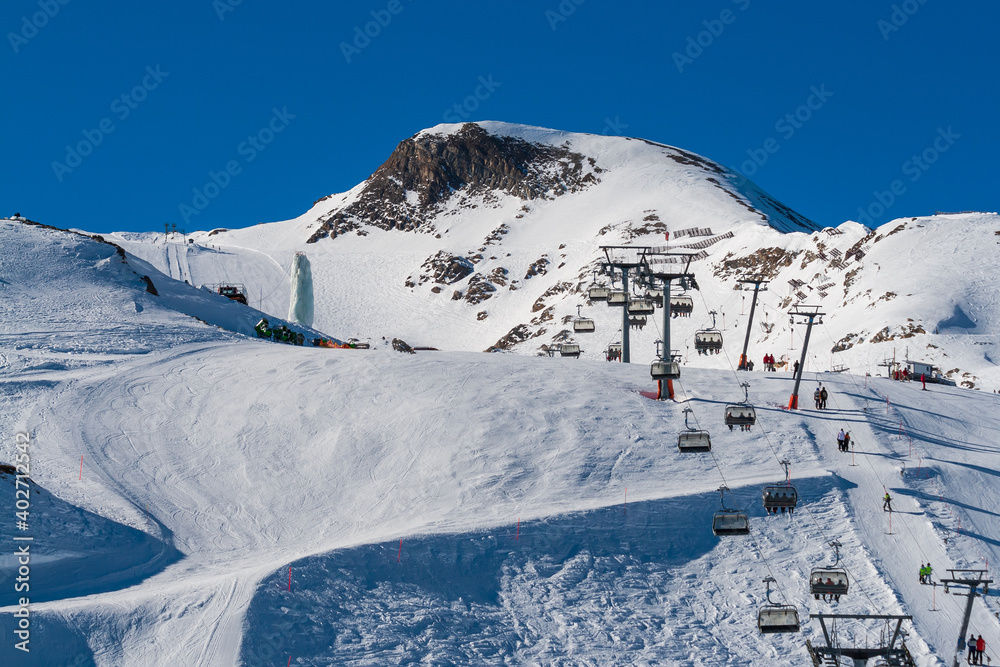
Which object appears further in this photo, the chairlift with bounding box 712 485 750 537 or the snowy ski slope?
the chairlift with bounding box 712 485 750 537

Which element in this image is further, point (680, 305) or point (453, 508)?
point (680, 305)

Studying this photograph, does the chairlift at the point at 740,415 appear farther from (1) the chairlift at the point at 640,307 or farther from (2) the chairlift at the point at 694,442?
(1) the chairlift at the point at 640,307

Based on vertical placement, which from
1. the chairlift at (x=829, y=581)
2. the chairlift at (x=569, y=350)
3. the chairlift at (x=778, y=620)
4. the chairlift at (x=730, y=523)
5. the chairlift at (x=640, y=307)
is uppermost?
the chairlift at (x=640, y=307)

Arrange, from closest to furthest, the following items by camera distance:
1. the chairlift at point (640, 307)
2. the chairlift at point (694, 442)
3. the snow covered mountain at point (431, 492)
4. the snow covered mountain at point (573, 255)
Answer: the snow covered mountain at point (431, 492) → the chairlift at point (694, 442) → the chairlift at point (640, 307) → the snow covered mountain at point (573, 255)

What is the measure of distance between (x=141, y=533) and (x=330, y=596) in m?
7.10

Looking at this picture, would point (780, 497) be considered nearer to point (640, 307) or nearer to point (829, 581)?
point (829, 581)

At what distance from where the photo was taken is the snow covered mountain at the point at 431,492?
27.3m

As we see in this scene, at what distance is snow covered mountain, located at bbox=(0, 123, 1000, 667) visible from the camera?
2730 centimetres

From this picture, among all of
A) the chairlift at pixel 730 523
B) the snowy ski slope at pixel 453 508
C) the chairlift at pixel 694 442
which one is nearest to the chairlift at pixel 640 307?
the snowy ski slope at pixel 453 508

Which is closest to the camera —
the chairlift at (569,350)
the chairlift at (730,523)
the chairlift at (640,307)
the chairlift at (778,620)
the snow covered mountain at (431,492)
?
the chairlift at (778,620)

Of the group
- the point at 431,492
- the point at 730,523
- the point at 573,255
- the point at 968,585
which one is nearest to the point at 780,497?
the point at 730,523

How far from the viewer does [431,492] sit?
34.7 metres

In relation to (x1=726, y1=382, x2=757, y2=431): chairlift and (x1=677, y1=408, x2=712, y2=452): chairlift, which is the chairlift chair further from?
(x1=677, y1=408, x2=712, y2=452): chairlift

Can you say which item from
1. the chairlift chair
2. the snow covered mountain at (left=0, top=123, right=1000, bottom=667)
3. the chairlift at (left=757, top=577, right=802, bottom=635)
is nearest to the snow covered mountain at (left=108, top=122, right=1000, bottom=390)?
the snow covered mountain at (left=0, top=123, right=1000, bottom=667)
